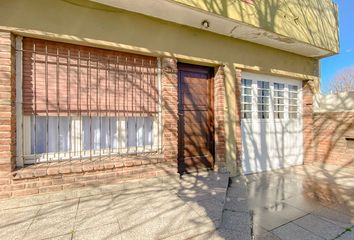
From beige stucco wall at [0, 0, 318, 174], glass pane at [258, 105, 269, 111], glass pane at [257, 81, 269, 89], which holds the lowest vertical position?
glass pane at [258, 105, 269, 111]

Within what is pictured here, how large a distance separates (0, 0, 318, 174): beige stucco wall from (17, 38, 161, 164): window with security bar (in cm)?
22

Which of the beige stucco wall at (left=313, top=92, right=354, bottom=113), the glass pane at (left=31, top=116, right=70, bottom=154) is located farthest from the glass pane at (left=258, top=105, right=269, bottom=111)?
the glass pane at (left=31, top=116, right=70, bottom=154)

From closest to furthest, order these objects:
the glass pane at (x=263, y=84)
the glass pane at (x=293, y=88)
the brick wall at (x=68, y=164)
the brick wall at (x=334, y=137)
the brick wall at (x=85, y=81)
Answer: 1. the brick wall at (x=68, y=164)
2. the brick wall at (x=85, y=81)
3. the glass pane at (x=263, y=84)
4. the brick wall at (x=334, y=137)
5. the glass pane at (x=293, y=88)

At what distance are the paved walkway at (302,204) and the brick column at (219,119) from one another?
0.81 m

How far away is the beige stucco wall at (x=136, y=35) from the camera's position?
290cm

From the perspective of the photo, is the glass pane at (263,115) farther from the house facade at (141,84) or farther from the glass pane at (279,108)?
the glass pane at (279,108)

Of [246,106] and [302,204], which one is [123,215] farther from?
[246,106]

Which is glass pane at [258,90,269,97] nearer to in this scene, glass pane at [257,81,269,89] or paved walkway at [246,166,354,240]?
glass pane at [257,81,269,89]

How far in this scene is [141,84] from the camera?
380 cm

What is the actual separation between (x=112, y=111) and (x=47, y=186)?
147 cm

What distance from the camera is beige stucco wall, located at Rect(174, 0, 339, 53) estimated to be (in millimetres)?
3854

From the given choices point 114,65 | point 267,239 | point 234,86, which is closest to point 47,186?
point 114,65

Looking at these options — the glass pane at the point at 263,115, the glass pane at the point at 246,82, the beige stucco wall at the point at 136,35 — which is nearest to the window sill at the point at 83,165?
the beige stucco wall at the point at 136,35

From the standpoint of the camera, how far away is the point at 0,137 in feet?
8.91
